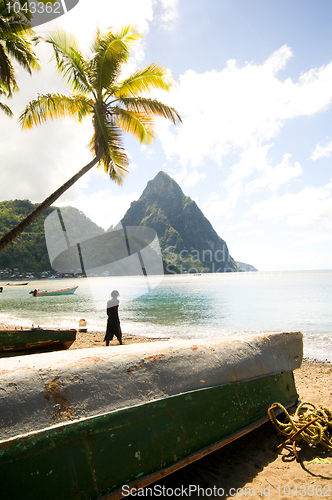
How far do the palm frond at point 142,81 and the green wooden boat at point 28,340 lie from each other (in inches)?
252

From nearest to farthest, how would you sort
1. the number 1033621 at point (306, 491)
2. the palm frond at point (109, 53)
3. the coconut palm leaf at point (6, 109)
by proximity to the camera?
the number 1033621 at point (306, 491), the palm frond at point (109, 53), the coconut palm leaf at point (6, 109)

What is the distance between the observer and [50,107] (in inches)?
289

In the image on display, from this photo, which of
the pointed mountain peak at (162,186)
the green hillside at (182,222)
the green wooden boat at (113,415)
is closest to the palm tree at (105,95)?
the green wooden boat at (113,415)

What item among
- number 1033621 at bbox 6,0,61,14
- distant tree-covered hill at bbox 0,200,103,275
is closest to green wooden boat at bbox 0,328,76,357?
number 1033621 at bbox 6,0,61,14

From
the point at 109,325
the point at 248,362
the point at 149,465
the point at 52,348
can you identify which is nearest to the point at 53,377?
the point at 149,465

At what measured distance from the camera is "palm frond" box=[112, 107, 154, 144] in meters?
7.81

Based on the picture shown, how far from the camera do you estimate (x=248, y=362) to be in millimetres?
2908

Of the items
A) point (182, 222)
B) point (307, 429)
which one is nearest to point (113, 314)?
point (307, 429)

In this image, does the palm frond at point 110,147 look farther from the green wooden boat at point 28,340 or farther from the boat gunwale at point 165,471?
the boat gunwale at point 165,471

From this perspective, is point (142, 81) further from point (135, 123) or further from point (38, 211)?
point (38, 211)

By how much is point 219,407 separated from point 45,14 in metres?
8.50

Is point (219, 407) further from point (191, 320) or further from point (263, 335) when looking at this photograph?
point (191, 320)

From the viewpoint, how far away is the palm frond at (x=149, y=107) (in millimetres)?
7602

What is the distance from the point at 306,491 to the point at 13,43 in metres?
10.6
